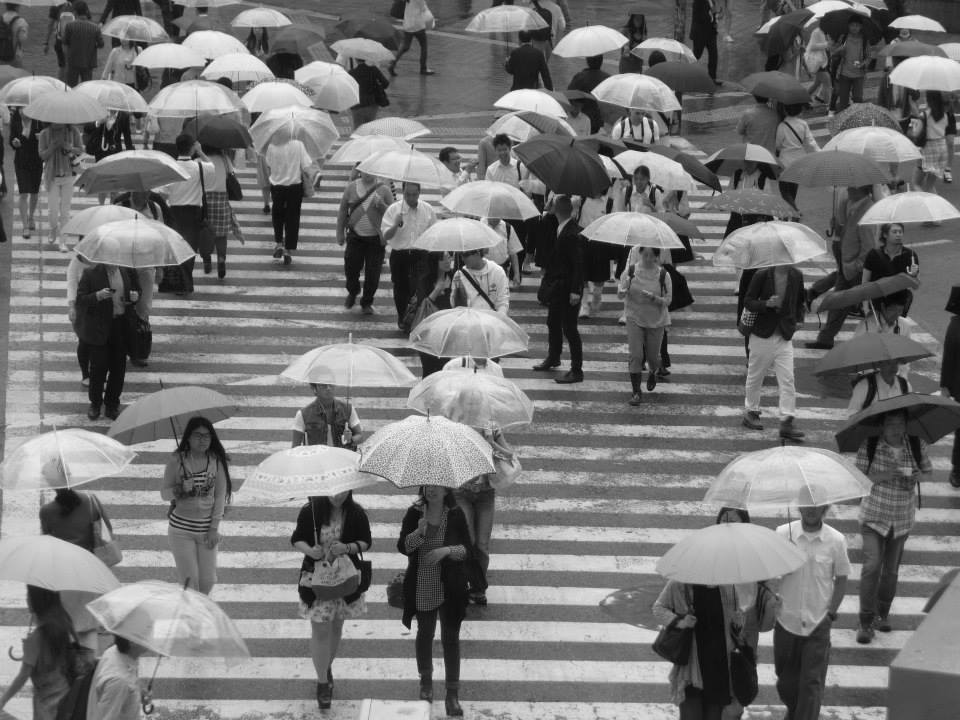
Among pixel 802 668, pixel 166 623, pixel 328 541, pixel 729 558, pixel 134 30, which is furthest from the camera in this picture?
pixel 134 30

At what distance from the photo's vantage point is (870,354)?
1196 cm

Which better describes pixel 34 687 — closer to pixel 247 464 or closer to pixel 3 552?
pixel 3 552

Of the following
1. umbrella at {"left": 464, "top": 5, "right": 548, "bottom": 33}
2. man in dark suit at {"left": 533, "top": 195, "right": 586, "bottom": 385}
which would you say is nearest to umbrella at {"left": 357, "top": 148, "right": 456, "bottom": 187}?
man in dark suit at {"left": 533, "top": 195, "right": 586, "bottom": 385}

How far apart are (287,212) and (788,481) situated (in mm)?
10309

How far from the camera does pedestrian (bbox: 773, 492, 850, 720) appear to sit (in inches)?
375

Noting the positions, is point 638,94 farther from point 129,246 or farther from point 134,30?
point 134,30

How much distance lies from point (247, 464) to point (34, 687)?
5.25 meters

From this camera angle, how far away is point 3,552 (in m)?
8.57

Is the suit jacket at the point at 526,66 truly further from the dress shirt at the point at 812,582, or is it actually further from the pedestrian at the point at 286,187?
the dress shirt at the point at 812,582

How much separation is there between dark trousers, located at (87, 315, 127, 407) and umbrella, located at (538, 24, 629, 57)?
9.92 metres

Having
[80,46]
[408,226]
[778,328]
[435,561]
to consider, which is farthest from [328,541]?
[80,46]

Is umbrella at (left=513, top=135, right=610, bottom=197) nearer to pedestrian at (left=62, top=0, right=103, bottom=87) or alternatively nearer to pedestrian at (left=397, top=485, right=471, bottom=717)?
pedestrian at (left=397, top=485, right=471, bottom=717)

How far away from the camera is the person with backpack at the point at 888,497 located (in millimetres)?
10898

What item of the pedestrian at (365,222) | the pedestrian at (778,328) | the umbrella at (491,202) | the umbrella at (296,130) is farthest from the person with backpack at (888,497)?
the umbrella at (296,130)
